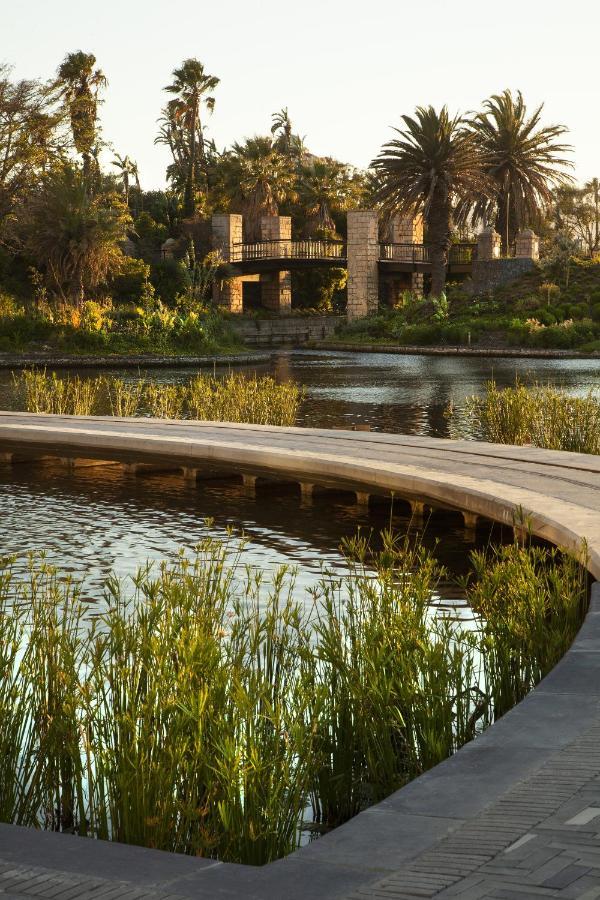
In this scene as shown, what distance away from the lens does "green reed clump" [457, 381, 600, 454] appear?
37.5ft

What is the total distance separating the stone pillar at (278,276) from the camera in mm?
50734

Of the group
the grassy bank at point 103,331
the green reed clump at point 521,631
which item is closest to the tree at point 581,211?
the grassy bank at point 103,331

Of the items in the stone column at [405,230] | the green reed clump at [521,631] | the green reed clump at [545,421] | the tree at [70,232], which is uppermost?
the stone column at [405,230]

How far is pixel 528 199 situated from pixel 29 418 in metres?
40.4

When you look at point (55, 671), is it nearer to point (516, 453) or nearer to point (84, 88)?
point (516, 453)

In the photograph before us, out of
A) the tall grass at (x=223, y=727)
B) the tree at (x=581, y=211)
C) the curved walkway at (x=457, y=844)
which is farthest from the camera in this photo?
the tree at (x=581, y=211)

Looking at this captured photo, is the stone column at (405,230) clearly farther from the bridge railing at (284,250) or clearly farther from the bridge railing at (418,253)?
the bridge railing at (284,250)

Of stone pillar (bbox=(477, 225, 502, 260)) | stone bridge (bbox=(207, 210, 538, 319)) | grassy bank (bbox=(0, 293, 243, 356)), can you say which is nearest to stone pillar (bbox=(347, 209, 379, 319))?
stone bridge (bbox=(207, 210, 538, 319))

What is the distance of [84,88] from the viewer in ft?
183

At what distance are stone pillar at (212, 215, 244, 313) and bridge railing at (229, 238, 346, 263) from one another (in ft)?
1.03

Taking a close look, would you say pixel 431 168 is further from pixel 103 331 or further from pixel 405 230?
pixel 103 331

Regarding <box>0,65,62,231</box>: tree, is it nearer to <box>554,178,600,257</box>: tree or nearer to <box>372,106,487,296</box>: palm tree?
<box>372,106,487,296</box>: palm tree

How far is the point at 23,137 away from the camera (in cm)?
3784

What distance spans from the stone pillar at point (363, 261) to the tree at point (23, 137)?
1501cm
